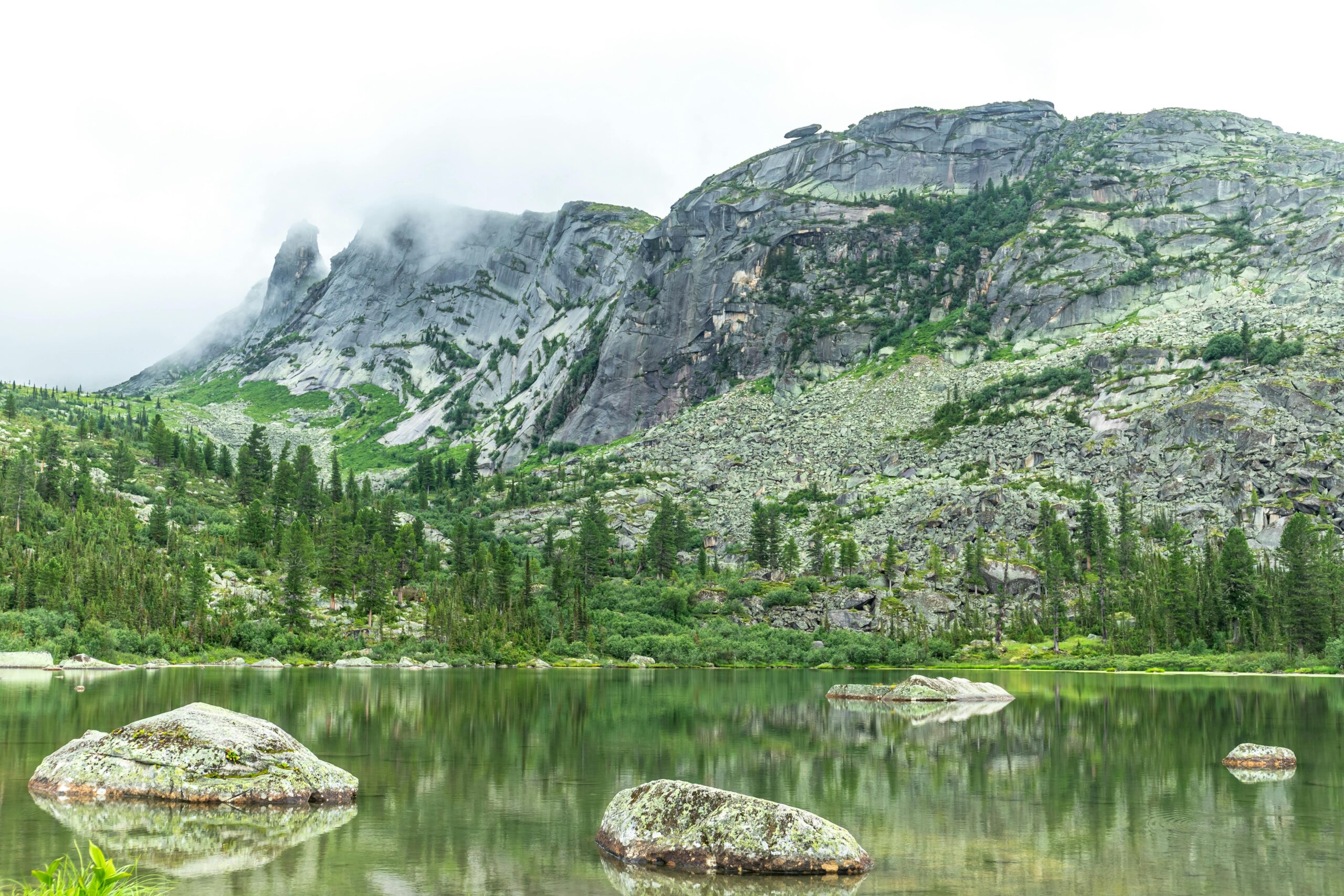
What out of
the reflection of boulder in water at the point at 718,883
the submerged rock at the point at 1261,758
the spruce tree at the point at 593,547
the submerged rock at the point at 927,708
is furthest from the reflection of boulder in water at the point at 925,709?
the spruce tree at the point at 593,547

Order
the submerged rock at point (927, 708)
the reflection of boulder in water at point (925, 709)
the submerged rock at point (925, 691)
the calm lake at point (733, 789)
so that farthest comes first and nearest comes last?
the submerged rock at point (925, 691) < the reflection of boulder in water at point (925, 709) < the submerged rock at point (927, 708) < the calm lake at point (733, 789)

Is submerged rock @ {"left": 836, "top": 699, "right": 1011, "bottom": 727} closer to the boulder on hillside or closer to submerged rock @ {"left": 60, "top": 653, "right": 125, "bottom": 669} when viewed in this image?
submerged rock @ {"left": 60, "top": 653, "right": 125, "bottom": 669}

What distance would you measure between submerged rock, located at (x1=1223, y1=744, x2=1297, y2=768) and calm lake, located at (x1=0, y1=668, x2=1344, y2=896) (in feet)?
2.83

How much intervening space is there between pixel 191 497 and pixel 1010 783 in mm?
173448

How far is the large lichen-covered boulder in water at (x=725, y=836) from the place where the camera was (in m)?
19.7

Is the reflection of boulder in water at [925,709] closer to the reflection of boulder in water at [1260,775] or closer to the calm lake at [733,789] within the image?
the calm lake at [733,789]

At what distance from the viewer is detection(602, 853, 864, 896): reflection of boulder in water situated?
59.2ft

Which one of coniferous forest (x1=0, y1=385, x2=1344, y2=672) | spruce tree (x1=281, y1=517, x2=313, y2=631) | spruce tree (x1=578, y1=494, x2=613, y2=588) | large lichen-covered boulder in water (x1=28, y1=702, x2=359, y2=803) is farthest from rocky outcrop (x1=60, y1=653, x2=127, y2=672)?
large lichen-covered boulder in water (x1=28, y1=702, x2=359, y2=803)

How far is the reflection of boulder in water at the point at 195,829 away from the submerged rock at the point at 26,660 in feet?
264

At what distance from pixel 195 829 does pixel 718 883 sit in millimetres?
12664

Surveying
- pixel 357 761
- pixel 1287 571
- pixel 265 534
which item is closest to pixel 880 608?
pixel 1287 571

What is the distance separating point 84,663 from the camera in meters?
95.0

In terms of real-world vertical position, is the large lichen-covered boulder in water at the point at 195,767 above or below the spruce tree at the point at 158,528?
below

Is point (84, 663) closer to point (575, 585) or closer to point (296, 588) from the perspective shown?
point (296, 588)
